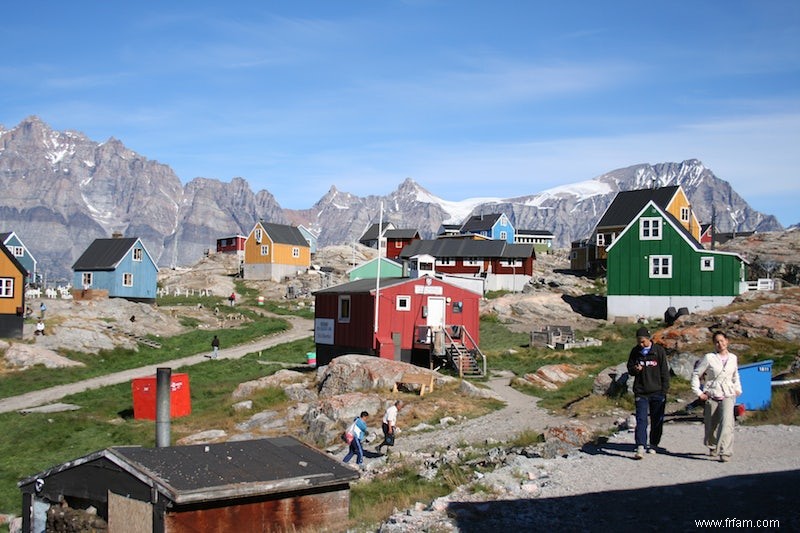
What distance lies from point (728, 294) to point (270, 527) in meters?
43.5

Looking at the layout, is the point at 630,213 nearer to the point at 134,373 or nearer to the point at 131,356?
the point at 131,356

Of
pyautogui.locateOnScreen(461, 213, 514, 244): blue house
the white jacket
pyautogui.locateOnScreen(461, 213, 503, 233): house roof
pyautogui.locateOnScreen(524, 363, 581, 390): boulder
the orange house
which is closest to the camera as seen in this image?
the white jacket

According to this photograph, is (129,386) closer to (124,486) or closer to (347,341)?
(347,341)

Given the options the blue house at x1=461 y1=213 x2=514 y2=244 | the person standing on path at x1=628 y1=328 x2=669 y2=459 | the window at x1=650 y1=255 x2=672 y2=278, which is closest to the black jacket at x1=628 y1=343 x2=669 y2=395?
the person standing on path at x1=628 y1=328 x2=669 y2=459

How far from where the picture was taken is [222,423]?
30500 mm

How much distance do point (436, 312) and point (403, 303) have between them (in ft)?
6.54

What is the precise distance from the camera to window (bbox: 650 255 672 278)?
53.5 m

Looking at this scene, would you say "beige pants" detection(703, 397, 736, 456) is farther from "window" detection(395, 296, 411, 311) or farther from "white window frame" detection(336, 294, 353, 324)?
"white window frame" detection(336, 294, 353, 324)

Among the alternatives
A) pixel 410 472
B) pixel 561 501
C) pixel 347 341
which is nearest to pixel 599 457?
pixel 561 501

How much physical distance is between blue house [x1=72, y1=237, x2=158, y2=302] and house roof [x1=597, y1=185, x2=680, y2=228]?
44.9 m

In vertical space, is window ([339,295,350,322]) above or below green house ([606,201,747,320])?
below

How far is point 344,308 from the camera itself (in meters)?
42.0

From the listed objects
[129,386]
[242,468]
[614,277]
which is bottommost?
[129,386]

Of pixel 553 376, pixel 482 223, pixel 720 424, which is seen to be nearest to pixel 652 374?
pixel 720 424
